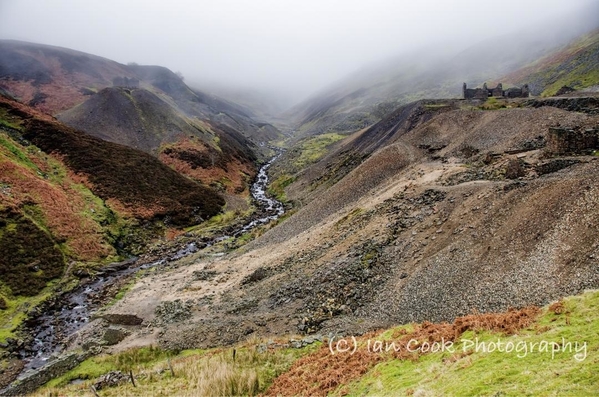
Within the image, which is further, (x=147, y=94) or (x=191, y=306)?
(x=147, y=94)

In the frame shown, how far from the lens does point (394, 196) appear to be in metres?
45.9

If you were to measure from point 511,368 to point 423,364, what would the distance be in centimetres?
421

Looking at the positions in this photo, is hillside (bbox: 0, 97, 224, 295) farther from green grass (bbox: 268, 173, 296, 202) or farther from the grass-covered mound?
green grass (bbox: 268, 173, 296, 202)

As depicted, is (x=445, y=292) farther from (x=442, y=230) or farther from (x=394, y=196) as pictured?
(x=394, y=196)

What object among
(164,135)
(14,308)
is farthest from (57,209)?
(164,135)

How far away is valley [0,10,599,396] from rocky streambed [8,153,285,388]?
10.0 inches

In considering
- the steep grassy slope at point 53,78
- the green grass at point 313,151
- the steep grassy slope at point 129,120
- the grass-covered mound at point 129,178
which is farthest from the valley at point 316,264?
the steep grassy slope at point 53,78

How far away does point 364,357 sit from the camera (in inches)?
732

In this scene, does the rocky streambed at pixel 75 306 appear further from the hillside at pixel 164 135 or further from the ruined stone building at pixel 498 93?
the ruined stone building at pixel 498 93

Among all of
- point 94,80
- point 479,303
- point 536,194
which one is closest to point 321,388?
point 479,303

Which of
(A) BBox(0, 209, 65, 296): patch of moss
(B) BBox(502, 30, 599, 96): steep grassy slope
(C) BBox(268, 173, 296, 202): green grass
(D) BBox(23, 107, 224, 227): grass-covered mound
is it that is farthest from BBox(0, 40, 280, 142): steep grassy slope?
(B) BBox(502, 30, 599, 96): steep grassy slope

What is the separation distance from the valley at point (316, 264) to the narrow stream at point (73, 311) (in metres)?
0.23

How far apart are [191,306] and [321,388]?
26.0m

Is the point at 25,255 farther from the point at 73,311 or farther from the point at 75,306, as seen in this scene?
the point at 73,311
